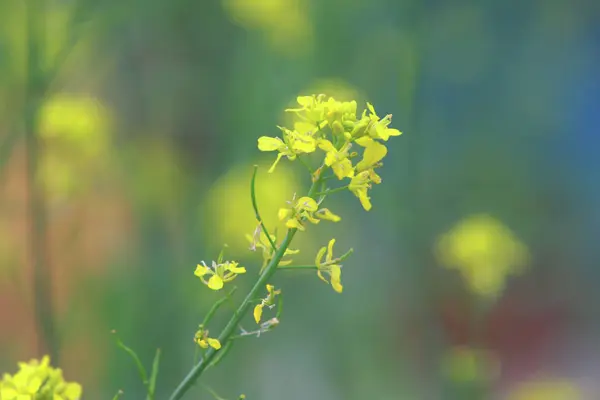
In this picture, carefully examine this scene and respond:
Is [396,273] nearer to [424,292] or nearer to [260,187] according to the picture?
[424,292]

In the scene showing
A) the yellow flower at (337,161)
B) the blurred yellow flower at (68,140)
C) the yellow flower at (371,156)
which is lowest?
the yellow flower at (337,161)

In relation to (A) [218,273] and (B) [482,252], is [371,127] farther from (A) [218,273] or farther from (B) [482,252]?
(B) [482,252]

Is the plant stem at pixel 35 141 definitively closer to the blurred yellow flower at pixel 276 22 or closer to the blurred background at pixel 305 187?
the blurred background at pixel 305 187

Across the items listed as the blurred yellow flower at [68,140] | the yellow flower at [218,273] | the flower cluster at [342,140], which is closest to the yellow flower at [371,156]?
the flower cluster at [342,140]

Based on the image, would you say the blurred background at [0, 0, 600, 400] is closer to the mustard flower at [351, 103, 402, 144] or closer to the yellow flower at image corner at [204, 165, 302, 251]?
the yellow flower at image corner at [204, 165, 302, 251]

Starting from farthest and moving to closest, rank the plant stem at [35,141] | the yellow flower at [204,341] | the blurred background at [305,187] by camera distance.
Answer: the blurred background at [305,187]
the plant stem at [35,141]
the yellow flower at [204,341]

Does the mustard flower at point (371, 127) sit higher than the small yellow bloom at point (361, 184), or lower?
higher

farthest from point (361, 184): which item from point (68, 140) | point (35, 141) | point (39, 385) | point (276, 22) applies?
point (276, 22)
